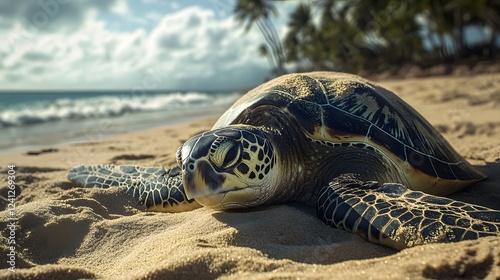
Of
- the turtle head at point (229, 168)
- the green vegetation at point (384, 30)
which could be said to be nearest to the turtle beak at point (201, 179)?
the turtle head at point (229, 168)

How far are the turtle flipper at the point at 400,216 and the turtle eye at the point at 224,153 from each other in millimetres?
569

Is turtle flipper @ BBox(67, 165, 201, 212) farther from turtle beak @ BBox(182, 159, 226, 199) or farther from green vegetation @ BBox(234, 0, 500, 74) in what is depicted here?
green vegetation @ BBox(234, 0, 500, 74)

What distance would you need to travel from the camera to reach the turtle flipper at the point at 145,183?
9.57ft

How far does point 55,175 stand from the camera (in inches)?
158

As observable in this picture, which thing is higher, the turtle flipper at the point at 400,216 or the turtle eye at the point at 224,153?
the turtle eye at the point at 224,153

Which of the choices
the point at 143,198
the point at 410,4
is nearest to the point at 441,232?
the point at 143,198

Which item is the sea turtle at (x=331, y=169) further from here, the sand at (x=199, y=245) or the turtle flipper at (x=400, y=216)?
the sand at (x=199, y=245)

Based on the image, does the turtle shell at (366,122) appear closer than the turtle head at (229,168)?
No

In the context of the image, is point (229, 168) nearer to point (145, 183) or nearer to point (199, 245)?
point (199, 245)

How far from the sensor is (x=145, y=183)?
3.18 m

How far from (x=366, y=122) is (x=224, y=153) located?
108cm

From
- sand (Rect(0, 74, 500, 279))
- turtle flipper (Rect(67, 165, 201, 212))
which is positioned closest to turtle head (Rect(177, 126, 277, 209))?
sand (Rect(0, 74, 500, 279))

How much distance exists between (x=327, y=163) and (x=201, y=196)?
40.0 inches

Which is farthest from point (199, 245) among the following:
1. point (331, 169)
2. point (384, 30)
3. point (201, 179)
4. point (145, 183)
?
point (384, 30)
